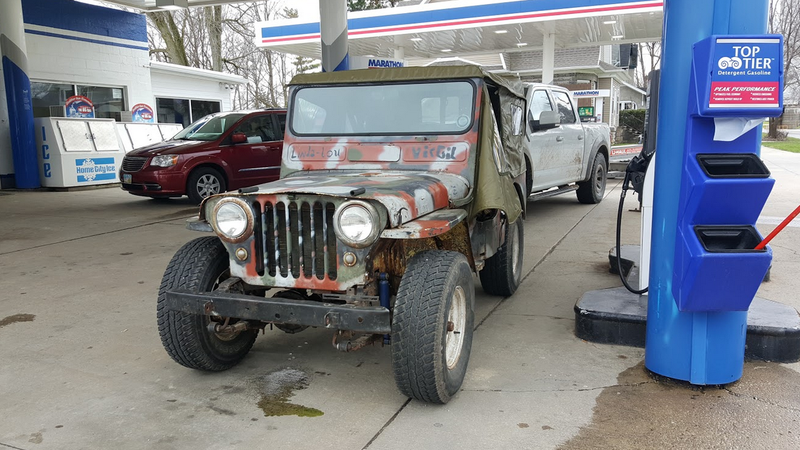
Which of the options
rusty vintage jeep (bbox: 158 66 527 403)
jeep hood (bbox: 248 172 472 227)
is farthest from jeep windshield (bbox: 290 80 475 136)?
jeep hood (bbox: 248 172 472 227)

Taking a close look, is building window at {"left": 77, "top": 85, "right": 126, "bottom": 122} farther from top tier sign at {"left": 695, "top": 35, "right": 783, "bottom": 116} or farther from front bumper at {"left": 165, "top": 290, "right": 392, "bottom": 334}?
top tier sign at {"left": 695, "top": 35, "right": 783, "bottom": 116}

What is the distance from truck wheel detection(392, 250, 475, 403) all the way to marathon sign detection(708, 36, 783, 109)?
5.21 ft

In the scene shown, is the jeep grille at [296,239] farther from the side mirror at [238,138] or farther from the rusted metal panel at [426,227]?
the side mirror at [238,138]

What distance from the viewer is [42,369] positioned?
164 inches

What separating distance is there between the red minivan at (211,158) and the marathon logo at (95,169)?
10.6ft

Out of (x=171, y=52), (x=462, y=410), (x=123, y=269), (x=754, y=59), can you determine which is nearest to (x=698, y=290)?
(x=754, y=59)

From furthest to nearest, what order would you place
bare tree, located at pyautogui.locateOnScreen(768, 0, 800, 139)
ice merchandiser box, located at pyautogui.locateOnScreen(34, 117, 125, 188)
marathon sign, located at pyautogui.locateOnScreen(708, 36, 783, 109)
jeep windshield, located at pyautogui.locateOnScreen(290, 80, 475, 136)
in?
bare tree, located at pyautogui.locateOnScreen(768, 0, 800, 139) < ice merchandiser box, located at pyautogui.locateOnScreen(34, 117, 125, 188) < jeep windshield, located at pyautogui.locateOnScreen(290, 80, 475, 136) < marathon sign, located at pyautogui.locateOnScreen(708, 36, 783, 109)

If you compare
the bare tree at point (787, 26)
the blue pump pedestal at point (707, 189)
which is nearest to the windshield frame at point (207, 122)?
the blue pump pedestal at point (707, 189)

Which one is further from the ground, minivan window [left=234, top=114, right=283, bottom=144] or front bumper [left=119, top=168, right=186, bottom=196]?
minivan window [left=234, top=114, right=283, bottom=144]

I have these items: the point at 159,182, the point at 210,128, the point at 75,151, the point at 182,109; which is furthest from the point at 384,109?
the point at 182,109

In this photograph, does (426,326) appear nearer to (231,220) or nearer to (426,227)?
(426,227)

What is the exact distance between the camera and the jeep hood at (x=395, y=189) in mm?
3377

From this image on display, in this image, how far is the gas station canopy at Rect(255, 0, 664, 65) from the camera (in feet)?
51.4

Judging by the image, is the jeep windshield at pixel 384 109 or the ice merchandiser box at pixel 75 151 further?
the ice merchandiser box at pixel 75 151
